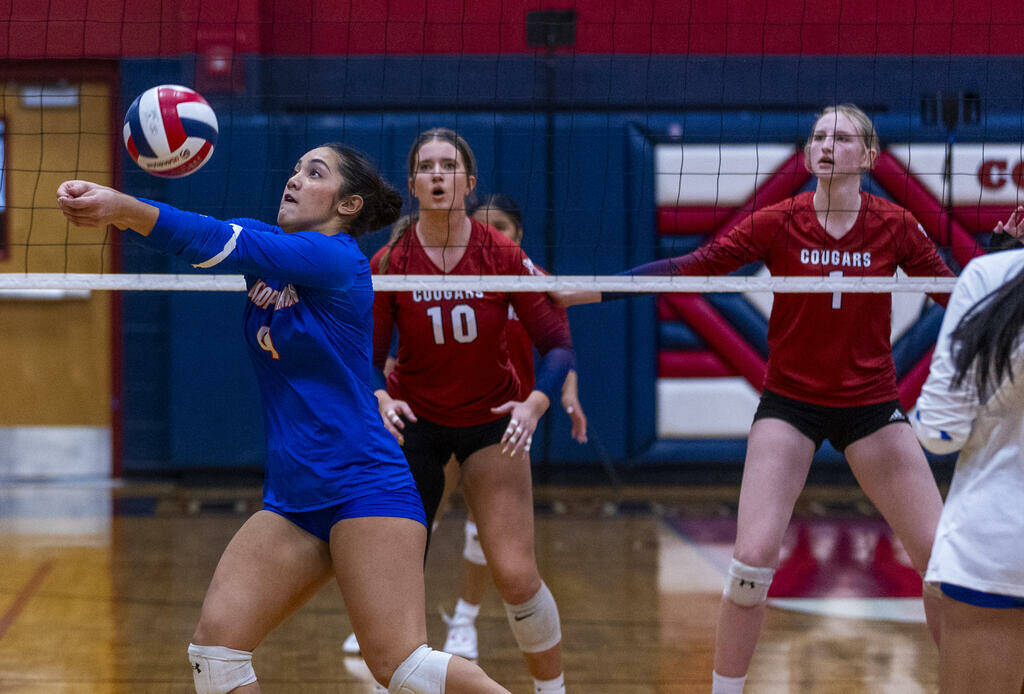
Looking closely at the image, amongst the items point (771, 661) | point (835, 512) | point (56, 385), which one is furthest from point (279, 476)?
point (56, 385)

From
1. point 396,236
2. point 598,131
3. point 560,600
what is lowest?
point 560,600

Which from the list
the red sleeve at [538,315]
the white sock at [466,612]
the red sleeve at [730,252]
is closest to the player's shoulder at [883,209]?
the red sleeve at [730,252]

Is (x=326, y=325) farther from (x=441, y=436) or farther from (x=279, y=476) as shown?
(x=441, y=436)

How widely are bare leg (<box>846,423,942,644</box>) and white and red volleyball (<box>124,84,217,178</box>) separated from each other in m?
2.16

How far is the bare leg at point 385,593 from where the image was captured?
2.66 metres

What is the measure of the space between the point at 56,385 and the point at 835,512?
5.69 metres

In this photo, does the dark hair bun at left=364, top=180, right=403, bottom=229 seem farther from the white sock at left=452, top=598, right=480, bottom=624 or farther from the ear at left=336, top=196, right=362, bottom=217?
the white sock at left=452, top=598, right=480, bottom=624

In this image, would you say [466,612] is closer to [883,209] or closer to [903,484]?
[903,484]

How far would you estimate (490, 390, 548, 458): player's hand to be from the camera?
3387 millimetres

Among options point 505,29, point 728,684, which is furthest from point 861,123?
point 505,29

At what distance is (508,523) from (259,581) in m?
1.03

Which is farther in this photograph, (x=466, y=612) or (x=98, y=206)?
(x=466, y=612)

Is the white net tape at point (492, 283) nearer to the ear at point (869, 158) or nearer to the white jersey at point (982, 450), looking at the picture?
the ear at point (869, 158)

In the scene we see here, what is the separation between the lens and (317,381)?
2807 millimetres
